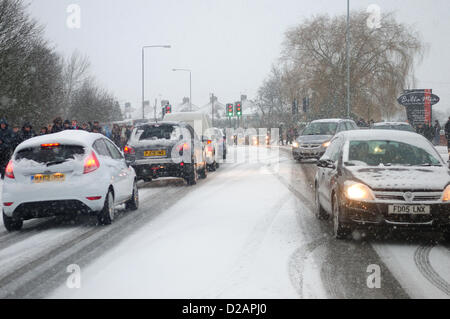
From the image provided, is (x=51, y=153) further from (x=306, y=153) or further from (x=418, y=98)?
(x=418, y=98)

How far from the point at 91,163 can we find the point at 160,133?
250 inches

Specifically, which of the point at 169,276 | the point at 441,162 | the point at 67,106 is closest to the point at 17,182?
the point at 169,276

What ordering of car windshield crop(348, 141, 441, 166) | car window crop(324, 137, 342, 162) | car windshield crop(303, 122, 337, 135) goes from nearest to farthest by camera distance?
car windshield crop(348, 141, 441, 166) < car window crop(324, 137, 342, 162) < car windshield crop(303, 122, 337, 135)

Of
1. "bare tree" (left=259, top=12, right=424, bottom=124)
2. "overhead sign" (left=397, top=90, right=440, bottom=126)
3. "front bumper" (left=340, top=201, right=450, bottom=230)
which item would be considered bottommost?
"front bumper" (left=340, top=201, right=450, bottom=230)

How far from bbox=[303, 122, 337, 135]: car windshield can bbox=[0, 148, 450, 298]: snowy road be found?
1439cm

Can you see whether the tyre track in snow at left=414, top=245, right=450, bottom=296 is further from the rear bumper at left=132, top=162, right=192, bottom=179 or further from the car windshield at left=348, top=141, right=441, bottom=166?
the rear bumper at left=132, top=162, right=192, bottom=179

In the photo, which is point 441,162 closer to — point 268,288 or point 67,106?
point 268,288

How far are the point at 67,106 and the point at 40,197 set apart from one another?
55.3 meters

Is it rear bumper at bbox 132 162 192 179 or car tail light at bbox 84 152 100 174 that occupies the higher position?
car tail light at bbox 84 152 100 174

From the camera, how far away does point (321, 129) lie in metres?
25.5

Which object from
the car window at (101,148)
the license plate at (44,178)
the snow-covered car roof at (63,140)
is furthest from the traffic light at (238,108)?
the license plate at (44,178)

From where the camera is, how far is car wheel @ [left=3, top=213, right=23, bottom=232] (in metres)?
9.33

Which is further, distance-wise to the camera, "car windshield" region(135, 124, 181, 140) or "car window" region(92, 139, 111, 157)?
"car windshield" region(135, 124, 181, 140)

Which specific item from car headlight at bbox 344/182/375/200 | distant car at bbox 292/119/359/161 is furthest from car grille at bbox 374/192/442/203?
distant car at bbox 292/119/359/161
